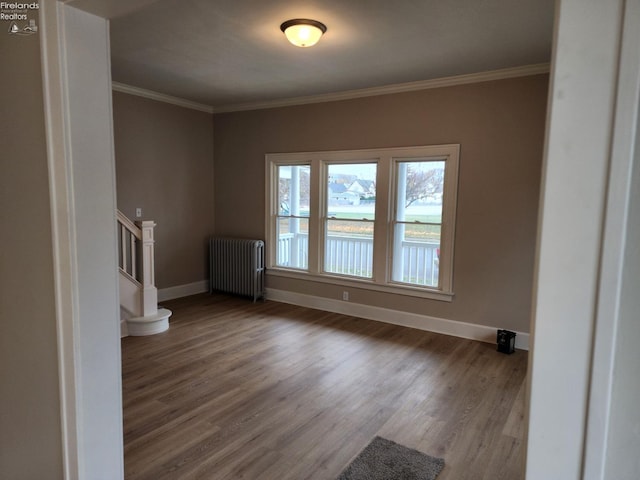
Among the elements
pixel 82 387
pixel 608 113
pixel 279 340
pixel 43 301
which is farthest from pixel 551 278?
pixel 279 340

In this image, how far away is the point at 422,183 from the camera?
14.9 ft

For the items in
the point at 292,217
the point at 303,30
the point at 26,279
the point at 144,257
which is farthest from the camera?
the point at 292,217

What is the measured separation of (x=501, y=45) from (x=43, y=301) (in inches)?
143

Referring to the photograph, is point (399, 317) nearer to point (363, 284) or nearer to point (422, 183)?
point (363, 284)

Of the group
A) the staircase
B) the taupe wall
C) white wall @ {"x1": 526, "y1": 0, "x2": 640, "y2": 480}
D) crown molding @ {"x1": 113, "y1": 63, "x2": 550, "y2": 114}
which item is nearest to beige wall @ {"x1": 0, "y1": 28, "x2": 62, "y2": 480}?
white wall @ {"x1": 526, "y1": 0, "x2": 640, "y2": 480}

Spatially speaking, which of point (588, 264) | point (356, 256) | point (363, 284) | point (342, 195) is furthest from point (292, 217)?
point (588, 264)

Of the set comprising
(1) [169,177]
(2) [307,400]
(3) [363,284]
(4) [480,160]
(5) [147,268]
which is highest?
(4) [480,160]

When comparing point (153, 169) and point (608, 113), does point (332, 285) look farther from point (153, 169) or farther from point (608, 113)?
point (608, 113)

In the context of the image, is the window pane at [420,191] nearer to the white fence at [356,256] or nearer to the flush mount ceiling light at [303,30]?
the white fence at [356,256]

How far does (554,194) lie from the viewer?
28.3 inches

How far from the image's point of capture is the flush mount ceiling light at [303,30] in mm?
2836

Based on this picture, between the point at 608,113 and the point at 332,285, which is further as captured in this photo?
the point at 332,285

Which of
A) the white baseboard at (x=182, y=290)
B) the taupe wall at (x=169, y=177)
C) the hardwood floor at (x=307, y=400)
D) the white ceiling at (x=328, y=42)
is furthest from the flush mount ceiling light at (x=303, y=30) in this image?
the white baseboard at (x=182, y=290)

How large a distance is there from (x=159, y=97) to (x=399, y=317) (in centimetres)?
424
